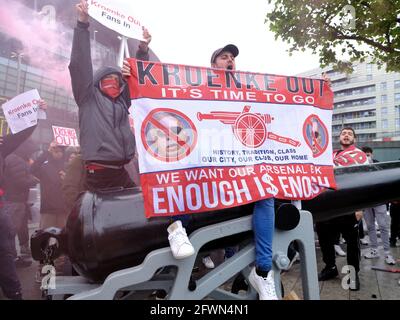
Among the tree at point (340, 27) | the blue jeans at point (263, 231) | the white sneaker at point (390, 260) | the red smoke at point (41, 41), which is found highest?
the tree at point (340, 27)

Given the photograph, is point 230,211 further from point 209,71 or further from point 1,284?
point 1,284

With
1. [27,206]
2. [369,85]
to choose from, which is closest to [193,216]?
[27,206]

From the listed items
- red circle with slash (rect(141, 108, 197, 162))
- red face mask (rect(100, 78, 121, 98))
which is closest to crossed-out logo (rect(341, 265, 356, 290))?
red circle with slash (rect(141, 108, 197, 162))

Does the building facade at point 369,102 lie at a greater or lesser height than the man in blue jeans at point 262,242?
greater

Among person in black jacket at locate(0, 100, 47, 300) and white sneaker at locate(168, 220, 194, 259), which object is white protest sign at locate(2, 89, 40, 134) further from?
white sneaker at locate(168, 220, 194, 259)

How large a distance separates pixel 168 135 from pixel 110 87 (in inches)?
41.2

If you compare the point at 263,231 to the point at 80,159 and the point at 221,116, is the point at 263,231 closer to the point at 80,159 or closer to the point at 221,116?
the point at 221,116

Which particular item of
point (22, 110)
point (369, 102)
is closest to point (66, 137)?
point (22, 110)

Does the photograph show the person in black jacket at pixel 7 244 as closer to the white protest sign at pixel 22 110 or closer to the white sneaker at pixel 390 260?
the white protest sign at pixel 22 110

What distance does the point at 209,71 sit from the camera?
7.34 feet

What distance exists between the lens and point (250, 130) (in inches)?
89.7

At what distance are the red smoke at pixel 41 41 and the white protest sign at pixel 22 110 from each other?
0.91ft

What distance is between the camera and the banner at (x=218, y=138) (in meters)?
2.07

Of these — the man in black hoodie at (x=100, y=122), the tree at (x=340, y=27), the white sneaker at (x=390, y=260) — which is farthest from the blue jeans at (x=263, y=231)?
the tree at (x=340, y=27)
